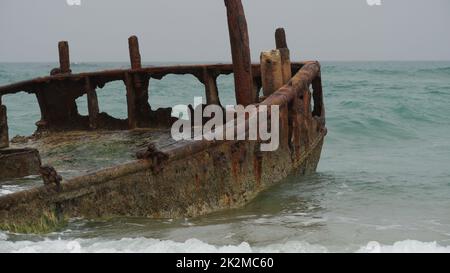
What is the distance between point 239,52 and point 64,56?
4.90 meters

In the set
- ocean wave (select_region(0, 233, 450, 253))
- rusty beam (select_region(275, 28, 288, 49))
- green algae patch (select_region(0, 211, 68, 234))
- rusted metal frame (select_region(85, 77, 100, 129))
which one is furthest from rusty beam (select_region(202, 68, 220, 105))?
green algae patch (select_region(0, 211, 68, 234))

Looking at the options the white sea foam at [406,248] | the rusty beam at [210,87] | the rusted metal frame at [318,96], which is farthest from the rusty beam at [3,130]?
the white sea foam at [406,248]

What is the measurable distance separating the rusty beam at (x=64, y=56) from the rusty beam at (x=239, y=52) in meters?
4.67

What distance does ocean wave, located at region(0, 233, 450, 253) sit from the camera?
16.8 feet

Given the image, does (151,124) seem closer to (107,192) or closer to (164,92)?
(107,192)

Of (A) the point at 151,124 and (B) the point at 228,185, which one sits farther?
(A) the point at 151,124

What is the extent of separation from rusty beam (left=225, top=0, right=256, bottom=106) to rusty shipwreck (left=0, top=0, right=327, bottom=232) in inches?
0.5

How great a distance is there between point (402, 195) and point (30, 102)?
26902 mm

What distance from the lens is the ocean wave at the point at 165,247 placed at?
5133mm

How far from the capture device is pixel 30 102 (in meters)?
32.8

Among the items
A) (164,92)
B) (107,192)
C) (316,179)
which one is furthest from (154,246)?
(164,92)

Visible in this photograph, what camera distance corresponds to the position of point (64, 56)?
1161 cm

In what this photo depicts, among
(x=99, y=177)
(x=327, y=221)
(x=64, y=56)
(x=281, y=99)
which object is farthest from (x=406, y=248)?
(x=64, y=56)

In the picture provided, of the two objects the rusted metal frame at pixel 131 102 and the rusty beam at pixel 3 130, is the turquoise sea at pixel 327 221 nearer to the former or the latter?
the rusty beam at pixel 3 130
